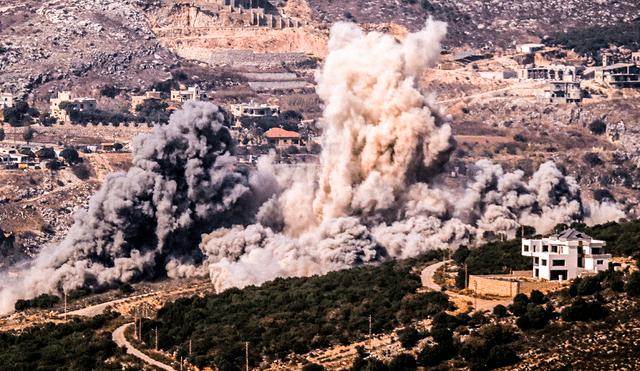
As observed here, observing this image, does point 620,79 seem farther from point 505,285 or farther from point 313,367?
point 313,367

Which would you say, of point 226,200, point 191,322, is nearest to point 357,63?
point 226,200

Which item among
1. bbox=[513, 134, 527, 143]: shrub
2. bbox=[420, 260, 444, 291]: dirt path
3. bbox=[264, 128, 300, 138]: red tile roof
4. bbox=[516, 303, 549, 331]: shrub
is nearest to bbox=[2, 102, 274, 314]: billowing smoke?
bbox=[420, 260, 444, 291]: dirt path

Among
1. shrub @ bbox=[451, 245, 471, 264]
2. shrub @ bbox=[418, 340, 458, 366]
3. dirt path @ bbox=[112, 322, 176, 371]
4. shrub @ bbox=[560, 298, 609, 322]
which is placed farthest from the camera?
shrub @ bbox=[451, 245, 471, 264]

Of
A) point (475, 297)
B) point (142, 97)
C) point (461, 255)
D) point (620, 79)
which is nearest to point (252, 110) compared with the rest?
point (142, 97)

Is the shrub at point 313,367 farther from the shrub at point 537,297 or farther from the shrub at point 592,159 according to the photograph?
the shrub at point 592,159

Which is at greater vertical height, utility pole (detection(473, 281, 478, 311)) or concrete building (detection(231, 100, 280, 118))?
utility pole (detection(473, 281, 478, 311))

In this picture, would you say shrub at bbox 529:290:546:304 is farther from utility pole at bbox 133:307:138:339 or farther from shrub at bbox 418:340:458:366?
utility pole at bbox 133:307:138:339
